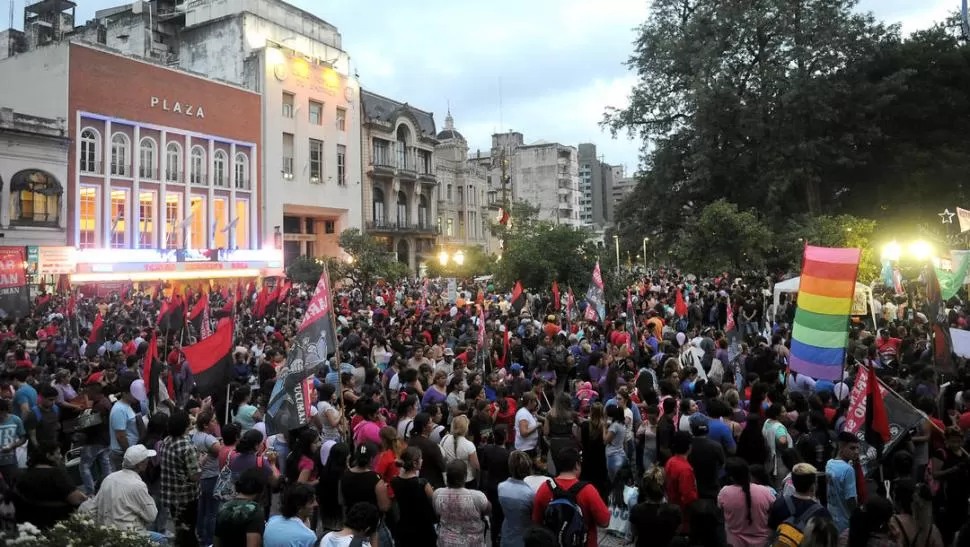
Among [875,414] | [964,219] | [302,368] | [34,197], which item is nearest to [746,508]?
[875,414]

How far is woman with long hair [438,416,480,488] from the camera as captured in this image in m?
6.45

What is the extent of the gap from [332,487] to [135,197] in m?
37.7

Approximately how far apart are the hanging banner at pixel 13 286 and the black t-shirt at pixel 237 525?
15.0m

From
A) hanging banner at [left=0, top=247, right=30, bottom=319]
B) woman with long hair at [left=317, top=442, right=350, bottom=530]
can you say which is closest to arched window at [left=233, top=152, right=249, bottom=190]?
hanging banner at [left=0, top=247, right=30, bottom=319]

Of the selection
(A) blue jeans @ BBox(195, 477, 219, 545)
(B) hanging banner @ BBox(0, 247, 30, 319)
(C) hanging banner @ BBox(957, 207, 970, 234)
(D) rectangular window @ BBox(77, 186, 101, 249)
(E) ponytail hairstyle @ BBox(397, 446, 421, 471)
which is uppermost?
(D) rectangular window @ BBox(77, 186, 101, 249)

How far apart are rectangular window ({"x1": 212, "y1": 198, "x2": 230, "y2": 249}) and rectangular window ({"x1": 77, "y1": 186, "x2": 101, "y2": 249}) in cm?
776

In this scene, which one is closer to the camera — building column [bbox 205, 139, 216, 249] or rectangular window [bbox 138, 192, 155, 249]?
rectangular window [bbox 138, 192, 155, 249]

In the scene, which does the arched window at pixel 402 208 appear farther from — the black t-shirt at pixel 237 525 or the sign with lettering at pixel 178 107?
the black t-shirt at pixel 237 525

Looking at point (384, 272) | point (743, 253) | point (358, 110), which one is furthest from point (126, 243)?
point (743, 253)

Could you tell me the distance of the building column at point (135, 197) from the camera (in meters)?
38.3

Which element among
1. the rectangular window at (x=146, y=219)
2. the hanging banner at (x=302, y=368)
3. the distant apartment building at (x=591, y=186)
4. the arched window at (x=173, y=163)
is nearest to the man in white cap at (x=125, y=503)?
the hanging banner at (x=302, y=368)

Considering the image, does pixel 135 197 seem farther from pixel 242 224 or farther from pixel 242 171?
pixel 242 171

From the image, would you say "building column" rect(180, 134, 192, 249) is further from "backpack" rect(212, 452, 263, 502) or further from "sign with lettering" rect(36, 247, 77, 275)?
"backpack" rect(212, 452, 263, 502)

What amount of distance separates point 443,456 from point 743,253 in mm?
25402
